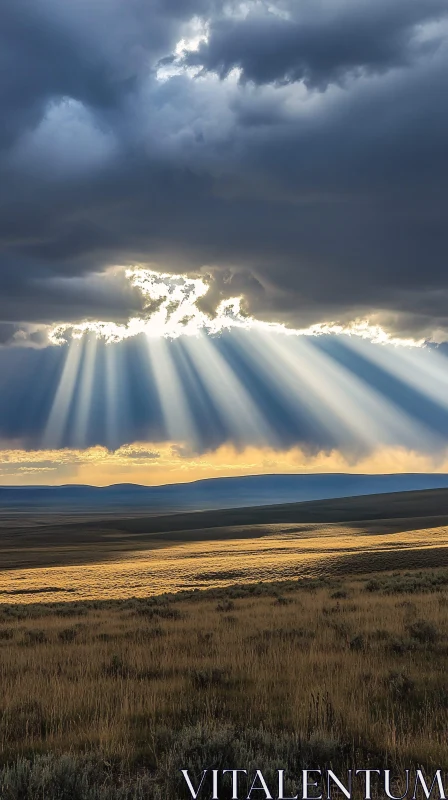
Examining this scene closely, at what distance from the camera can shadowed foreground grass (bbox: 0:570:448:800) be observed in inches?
217

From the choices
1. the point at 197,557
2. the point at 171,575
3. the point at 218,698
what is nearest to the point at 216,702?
the point at 218,698

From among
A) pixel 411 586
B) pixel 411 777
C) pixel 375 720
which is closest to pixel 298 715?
pixel 375 720

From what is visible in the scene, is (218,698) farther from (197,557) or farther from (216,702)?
(197,557)

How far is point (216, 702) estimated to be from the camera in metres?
7.54

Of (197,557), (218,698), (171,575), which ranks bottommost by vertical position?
(218,698)

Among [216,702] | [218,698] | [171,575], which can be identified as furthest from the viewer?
[171,575]

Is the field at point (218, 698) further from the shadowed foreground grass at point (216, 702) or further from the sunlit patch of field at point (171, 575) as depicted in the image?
the sunlit patch of field at point (171, 575)

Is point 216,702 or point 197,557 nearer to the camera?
point 216,702

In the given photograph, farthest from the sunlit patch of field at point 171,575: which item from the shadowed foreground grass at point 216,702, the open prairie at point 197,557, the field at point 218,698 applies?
the shadowed foreground grass at point 216,702

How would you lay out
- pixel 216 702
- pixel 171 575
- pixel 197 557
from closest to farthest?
pixel 216 702 < pixel 171 575 < pixel 197 557

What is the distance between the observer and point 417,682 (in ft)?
→ 27.3

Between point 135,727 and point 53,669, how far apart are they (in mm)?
4261

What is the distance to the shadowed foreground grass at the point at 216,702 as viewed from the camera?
18.1 ft

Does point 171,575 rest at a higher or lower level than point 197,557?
lower
